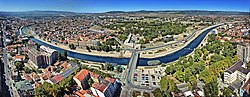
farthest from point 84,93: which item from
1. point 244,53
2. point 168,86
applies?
point 244,53

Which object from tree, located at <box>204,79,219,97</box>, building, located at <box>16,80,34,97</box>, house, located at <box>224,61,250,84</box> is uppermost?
house, located at <box>224,61,250,84</box>

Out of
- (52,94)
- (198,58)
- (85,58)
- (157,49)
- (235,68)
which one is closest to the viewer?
(52,94)

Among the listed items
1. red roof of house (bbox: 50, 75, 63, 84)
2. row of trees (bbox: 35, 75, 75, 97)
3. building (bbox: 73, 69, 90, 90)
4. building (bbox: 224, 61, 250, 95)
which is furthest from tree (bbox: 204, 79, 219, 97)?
red roof of house (bbox: 50, 75, 63, 84)

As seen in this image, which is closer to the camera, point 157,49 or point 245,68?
point 245,68

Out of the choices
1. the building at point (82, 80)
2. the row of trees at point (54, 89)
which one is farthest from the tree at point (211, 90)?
the row of trees at point (54, 89)

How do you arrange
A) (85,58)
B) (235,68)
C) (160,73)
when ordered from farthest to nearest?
(85,58) < (160,73) < (235,68)

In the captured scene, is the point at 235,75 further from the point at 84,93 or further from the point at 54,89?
the point at 54,89

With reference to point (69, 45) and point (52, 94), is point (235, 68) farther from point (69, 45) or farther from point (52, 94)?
point (69, 45)

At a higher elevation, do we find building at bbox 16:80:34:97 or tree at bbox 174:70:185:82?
tree at bbox 174:70:185:82

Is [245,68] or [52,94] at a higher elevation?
[245,68]

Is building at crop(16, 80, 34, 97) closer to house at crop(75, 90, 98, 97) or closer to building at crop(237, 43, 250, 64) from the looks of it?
house at crop(75, 90, 98, 97)

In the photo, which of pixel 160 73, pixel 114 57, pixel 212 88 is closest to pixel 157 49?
pixel 114 57
